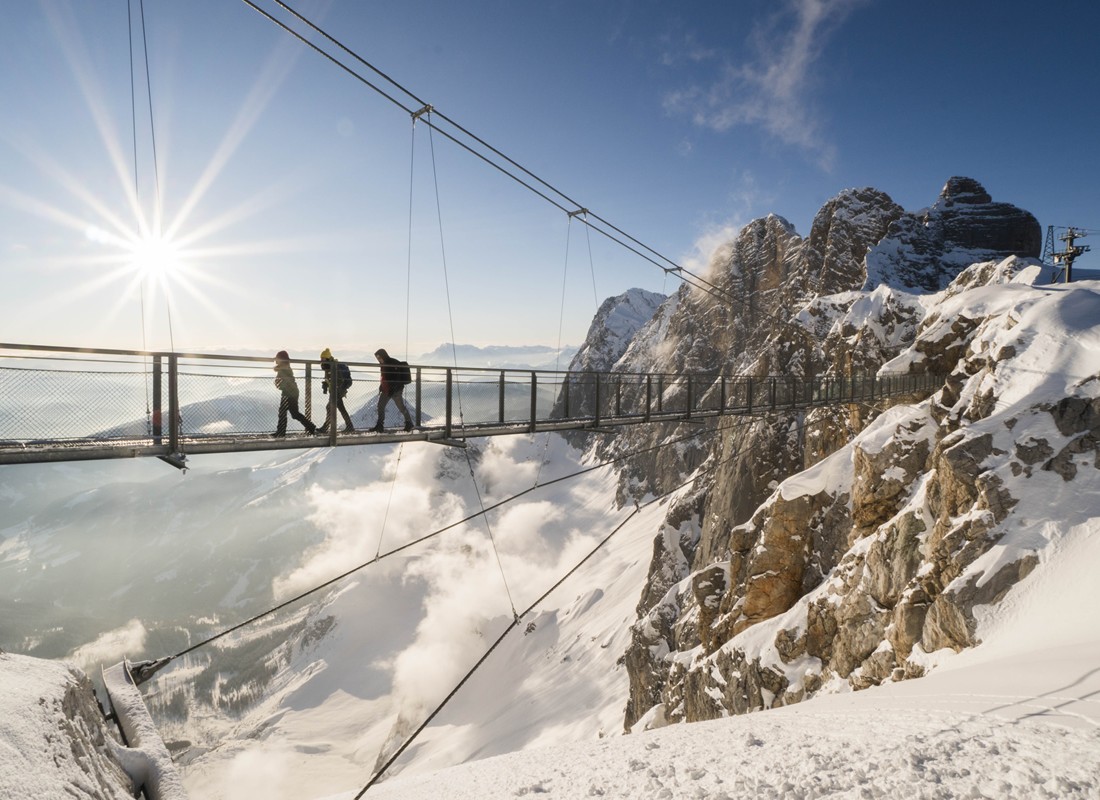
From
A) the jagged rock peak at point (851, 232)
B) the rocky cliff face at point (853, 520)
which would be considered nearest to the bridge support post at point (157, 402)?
the rocky cliff face at point (853, 520)

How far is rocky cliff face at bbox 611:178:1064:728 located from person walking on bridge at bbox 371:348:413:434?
12666mm

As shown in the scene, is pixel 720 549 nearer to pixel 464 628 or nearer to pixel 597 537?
pixel 597 537

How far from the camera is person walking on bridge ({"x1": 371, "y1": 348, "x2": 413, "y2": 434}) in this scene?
331 inches

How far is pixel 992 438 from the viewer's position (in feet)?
45.1

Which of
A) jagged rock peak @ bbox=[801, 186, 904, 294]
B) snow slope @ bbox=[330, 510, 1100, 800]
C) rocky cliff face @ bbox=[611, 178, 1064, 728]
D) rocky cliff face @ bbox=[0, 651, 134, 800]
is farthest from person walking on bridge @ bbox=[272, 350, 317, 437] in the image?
jagged rock peak @ bbox=[801, 186, 904, 294]

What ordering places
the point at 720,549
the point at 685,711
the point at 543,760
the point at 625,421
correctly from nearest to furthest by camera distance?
the point at 543,760 → the point at 625,421 → the point at 685,711 → the point at 720,549

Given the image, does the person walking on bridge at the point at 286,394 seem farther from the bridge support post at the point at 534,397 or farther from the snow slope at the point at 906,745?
the snow slope at the point at 906,745

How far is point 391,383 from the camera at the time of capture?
8555 millimetres

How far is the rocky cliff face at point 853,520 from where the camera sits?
503 inches

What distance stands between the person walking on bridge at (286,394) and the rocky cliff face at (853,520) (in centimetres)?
1404

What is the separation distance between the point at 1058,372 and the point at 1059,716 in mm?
14385

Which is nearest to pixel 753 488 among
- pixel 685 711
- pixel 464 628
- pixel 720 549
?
pixel 720 549

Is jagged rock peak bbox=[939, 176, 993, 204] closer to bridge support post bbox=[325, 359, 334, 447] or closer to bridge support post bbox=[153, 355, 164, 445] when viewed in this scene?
bridge support post bbox=[325, 359, 334, 447]

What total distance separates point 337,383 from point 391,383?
94 centimetres
